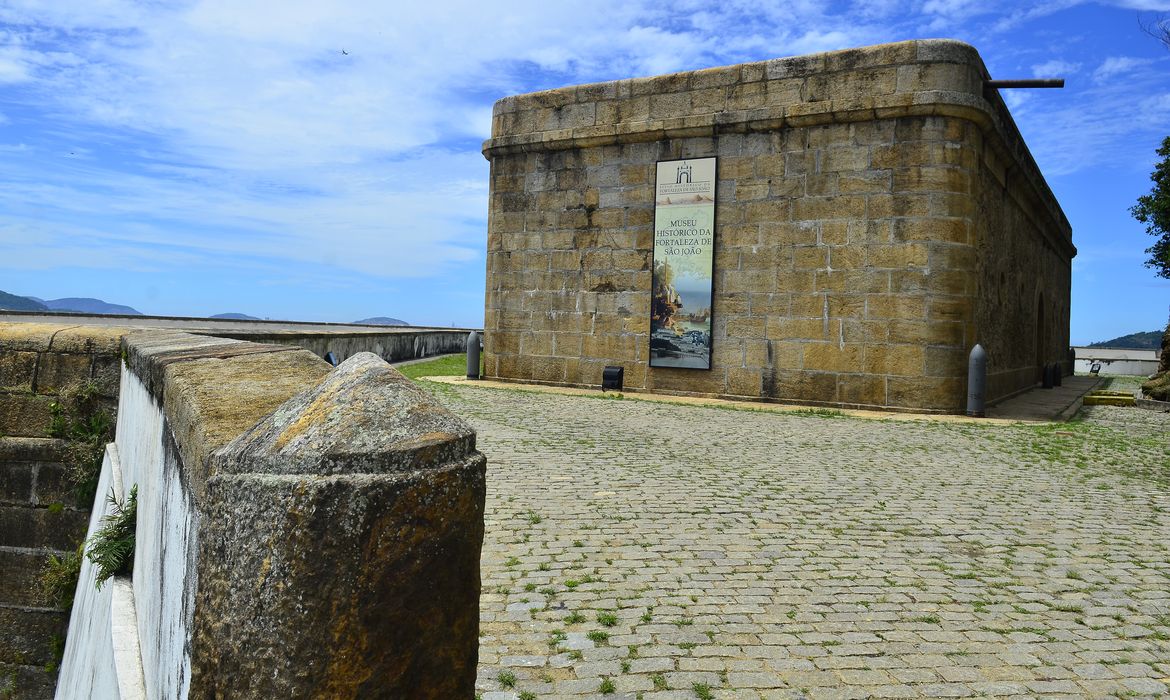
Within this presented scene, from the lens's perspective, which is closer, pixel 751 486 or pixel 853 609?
pixel 853 609

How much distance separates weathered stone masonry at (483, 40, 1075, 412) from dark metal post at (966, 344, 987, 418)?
0.62 feet

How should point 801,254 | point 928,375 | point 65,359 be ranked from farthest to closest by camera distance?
point 801,254 → point 928,375 → point 65,359

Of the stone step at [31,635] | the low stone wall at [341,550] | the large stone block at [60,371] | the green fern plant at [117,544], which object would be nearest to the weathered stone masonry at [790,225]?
the large stone block at [60,371]

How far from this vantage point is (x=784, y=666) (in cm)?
305

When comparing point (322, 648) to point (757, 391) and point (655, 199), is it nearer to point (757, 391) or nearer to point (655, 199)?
point (757, 391)

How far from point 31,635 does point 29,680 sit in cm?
34

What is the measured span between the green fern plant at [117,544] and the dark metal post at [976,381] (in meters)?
10.4

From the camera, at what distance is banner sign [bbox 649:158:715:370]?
42.9 ft

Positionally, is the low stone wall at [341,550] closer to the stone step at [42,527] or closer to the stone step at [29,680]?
the stone step at [42,527]

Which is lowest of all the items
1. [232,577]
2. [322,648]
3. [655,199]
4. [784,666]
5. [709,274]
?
[784,666]

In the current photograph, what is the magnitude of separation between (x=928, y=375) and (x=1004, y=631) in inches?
339

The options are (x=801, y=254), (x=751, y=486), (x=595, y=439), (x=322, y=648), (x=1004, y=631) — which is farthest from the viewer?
(x=801, y=254)

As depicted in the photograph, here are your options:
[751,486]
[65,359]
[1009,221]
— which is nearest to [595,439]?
[751,486]

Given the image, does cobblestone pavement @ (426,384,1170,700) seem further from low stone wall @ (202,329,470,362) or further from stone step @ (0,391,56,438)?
low stone wall @ (202,329,470,362)
